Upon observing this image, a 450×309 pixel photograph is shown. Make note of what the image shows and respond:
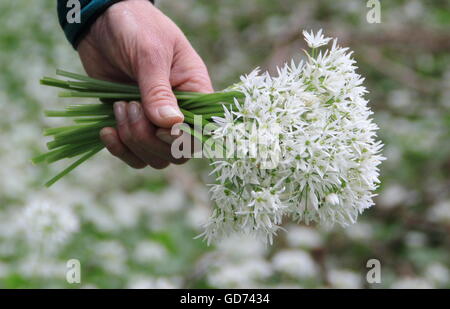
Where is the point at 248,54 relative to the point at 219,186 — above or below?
above

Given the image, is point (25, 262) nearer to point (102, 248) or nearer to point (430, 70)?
point (102, 248)

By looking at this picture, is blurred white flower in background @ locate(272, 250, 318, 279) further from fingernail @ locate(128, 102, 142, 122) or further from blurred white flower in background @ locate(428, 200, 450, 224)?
fingernail @ locate(128, 102, 142, 122)

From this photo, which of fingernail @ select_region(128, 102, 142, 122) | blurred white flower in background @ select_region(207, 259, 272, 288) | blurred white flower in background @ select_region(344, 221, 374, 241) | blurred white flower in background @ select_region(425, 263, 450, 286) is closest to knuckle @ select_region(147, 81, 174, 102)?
fingernail @ select_region(128, 102, 142, 122)

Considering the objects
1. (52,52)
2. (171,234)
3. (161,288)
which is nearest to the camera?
(161,288)

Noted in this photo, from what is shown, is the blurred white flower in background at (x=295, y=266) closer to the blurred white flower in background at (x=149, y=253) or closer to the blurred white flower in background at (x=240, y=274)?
the blurred white flower in background at (x=240, y=274)

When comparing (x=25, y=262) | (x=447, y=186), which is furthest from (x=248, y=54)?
(x=25, y=262)
